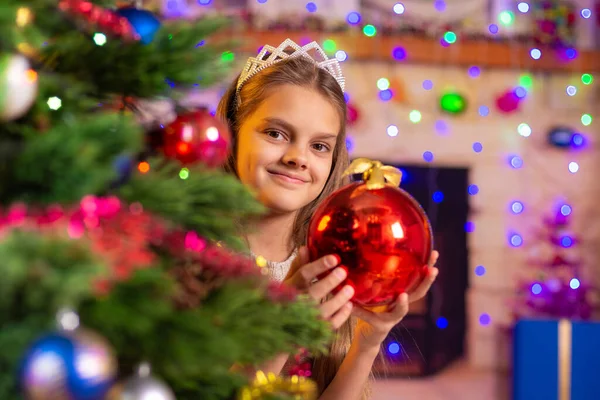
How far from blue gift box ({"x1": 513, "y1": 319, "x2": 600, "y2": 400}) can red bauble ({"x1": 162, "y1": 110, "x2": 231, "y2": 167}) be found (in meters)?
3.06

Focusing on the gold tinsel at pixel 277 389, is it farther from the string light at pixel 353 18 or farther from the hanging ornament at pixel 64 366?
the string light at pixel 353 18

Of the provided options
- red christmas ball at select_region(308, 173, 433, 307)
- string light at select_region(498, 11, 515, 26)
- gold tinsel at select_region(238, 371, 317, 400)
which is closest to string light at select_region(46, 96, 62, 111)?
gold tinsel at select_region(238, 371, 317, 400)

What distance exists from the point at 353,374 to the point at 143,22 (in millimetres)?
811

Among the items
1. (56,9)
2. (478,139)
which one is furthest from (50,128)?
(478,139)

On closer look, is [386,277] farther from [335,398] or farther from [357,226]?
[335,398]

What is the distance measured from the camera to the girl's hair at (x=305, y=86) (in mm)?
1454

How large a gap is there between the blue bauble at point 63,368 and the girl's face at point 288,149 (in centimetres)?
95

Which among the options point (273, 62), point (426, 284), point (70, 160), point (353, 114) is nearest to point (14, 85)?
point (70, 160)

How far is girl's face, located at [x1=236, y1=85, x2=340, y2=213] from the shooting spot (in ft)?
4.43

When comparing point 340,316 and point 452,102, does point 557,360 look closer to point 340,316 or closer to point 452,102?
point 452,102

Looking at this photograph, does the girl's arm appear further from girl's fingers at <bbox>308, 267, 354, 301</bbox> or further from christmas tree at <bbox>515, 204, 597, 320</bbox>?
christmas tree at <bbox>515, 204, 597, 320</bbox>

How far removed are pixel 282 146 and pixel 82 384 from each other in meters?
0.99

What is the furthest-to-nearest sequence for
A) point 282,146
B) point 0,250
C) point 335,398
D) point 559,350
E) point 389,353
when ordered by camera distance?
1. point 389,353
2. point 559,350
3. point 282,146
4. point 335,398
5. point 0,250

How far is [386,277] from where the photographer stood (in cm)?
86
